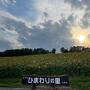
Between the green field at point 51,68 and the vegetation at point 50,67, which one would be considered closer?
the green field at point 51,68

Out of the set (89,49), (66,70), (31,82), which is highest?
(89,49)

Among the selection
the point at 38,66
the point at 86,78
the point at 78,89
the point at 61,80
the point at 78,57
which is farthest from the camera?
the point at 78,57

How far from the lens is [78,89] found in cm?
3262

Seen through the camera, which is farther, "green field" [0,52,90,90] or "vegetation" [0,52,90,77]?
"vegetation" [0,52,90,77]

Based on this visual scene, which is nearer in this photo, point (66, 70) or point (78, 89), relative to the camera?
point (78, 89)

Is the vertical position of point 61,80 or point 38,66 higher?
point 38,66

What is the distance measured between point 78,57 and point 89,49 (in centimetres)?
1087

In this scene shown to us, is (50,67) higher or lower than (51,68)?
higher

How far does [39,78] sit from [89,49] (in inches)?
1452

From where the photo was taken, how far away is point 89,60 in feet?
153

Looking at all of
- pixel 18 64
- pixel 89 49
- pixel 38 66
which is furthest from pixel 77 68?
pixel 89 49

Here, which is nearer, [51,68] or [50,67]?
[51,68]

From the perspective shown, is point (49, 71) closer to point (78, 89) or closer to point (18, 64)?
point (18, 64)

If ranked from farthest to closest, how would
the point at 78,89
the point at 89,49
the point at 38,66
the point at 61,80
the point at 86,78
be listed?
the point at 89,49
the point at 38,66
the point at 86,78
the point at 78,89
the point at 61,80
